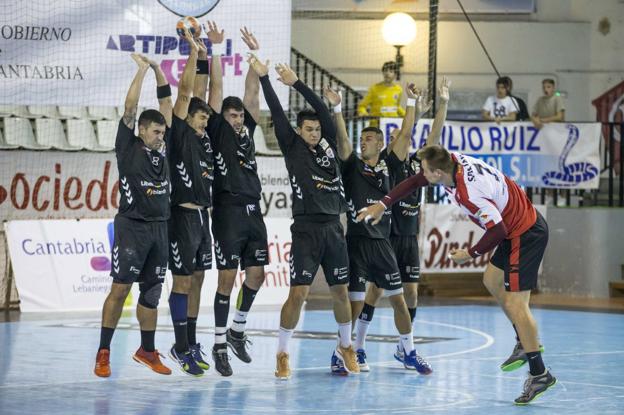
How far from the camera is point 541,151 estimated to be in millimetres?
19594

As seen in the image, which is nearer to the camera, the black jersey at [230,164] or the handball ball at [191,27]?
the black jersey at [230,164]

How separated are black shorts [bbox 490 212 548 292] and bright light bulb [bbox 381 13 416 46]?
13749 mm

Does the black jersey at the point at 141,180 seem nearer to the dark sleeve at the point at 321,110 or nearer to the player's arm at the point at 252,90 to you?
the player's arm at the point at 252,90

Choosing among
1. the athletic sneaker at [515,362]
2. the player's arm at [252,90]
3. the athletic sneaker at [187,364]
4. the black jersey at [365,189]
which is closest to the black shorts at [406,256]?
the black jersey at [365,189]

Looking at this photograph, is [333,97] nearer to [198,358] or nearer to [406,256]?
[406,256]

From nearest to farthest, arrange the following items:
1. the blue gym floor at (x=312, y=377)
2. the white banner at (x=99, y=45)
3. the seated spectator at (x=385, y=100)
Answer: the blue gym floor at (x=312, y=377)
the white banner at (x=99, y=45)
the seated spectator at (x=385, y=100)

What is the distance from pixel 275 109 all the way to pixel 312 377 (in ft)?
7.92

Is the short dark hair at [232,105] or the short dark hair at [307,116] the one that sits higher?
the short dark hair at [232,105]

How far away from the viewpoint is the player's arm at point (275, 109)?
407 inches

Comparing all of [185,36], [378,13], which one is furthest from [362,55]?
[185,36]

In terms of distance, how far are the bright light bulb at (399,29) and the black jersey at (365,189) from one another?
1208 centimetres

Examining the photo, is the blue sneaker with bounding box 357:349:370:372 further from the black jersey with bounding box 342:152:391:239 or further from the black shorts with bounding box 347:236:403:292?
the black jersey with bounding box 342:152:391:239

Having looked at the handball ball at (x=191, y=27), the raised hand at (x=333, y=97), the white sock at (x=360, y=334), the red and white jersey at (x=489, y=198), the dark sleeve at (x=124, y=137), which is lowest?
the white sock at (x=360, y=334)

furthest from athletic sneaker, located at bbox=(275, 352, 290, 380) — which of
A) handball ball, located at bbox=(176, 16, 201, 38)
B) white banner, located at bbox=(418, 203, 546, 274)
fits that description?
white banner, located at bbox=(418, 203, 546, 274)
